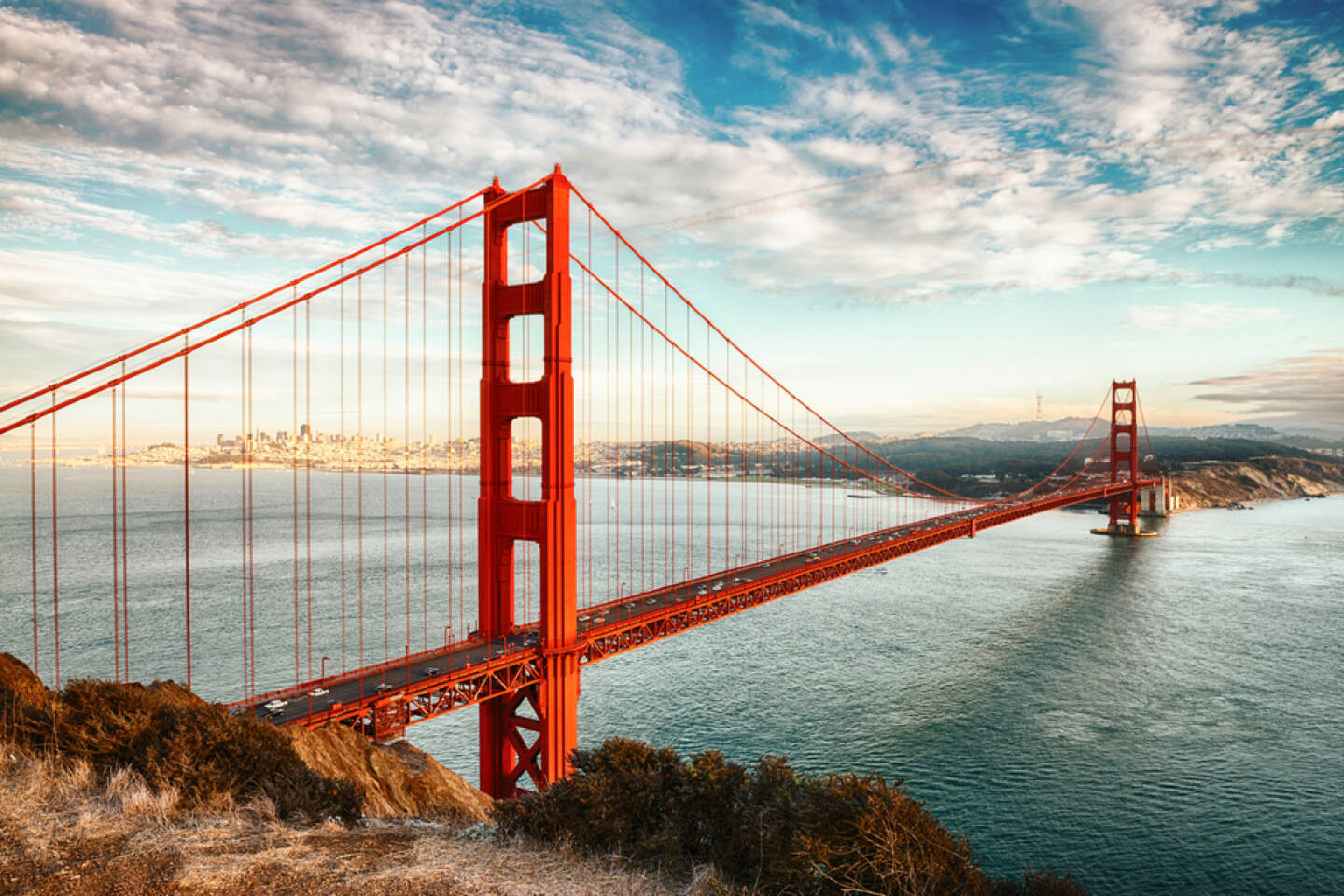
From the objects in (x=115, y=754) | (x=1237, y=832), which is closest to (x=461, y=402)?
(x=115, y=754)

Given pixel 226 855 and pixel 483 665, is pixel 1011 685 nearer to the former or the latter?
pixel 483 665

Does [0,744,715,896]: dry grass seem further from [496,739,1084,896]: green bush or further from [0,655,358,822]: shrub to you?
[496,739,1084,896]: green bush

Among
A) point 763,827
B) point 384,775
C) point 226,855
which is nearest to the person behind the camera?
point 226,855

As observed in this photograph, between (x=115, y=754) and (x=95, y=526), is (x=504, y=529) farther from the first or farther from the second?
(x=95, y=526)

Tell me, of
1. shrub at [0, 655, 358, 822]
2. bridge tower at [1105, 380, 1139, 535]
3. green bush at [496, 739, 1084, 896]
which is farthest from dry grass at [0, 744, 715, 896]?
bridge tower at [1105, 380, 1139, 535]

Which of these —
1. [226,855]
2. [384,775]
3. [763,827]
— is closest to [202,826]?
[226,855]
